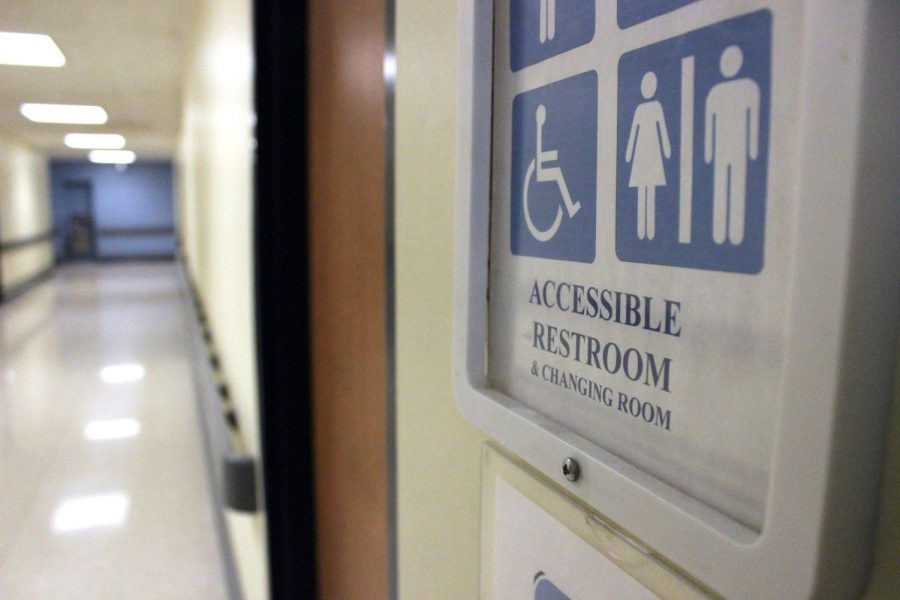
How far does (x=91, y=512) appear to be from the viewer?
3.23 metres

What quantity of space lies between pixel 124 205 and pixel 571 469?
58.3ft

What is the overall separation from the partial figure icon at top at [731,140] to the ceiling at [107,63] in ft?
13.3

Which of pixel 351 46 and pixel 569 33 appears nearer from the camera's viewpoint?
pixel 569 33

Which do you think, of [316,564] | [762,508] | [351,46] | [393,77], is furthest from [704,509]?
[316,564]

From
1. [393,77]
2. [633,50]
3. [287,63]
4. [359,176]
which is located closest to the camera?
[633,50]

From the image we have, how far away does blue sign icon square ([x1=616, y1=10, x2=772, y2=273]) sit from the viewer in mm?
250

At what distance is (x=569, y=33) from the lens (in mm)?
359

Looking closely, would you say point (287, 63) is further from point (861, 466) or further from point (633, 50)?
point (861, 466)

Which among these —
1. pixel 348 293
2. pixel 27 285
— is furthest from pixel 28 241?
pixel 348 293

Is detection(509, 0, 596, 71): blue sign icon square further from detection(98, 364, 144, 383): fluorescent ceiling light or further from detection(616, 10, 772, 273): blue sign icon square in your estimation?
detection(98, 364, 144, 383): fluorescent ceiling light

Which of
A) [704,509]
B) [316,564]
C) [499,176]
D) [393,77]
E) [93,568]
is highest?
[393,77]

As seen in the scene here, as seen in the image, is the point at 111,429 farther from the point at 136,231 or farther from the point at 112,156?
the point at 136,231

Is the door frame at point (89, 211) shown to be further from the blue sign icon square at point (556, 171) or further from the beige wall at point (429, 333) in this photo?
the blue sign icon square at point (556, 171)

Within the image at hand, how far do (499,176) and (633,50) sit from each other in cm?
13
